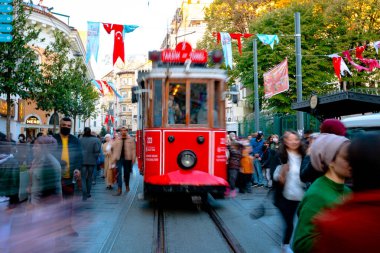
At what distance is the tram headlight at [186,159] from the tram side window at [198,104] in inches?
26.7

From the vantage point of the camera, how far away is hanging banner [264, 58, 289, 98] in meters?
17.9

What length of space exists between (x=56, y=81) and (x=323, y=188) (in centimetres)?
2593

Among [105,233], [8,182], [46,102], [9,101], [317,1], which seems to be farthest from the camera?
[317,1]

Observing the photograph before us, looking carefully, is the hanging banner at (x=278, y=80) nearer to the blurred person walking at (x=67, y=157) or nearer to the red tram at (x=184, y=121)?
the red tram at (x=184, y=121)

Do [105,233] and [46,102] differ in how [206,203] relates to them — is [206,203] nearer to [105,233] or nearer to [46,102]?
[105,233]

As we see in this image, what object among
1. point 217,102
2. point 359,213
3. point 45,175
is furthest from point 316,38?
point 359,213

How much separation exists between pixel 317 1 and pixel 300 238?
33805 mm

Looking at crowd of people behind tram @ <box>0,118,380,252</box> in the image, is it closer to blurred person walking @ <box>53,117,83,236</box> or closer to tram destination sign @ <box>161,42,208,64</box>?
blurred person walking @ <box>53,117,83,236</box>

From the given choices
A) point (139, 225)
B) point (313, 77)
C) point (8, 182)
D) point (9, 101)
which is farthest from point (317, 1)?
point (8, 182)

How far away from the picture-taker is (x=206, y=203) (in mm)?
12008

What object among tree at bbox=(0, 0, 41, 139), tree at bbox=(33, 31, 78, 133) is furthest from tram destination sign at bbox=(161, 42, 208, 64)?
tree at bbox=(33, 31, 78, 133)

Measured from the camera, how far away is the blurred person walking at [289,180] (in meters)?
5.84

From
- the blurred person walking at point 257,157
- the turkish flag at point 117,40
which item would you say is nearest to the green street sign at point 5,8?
the turkish flag at point 117,40

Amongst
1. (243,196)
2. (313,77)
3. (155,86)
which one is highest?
(313,77)
